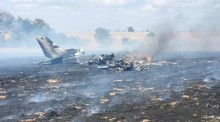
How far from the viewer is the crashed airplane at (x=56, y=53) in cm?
17025

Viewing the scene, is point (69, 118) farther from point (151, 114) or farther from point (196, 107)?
point (196, 107)

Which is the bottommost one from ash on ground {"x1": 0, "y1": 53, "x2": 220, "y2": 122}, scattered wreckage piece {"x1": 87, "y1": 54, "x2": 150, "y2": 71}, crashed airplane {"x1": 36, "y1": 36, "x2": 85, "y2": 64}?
ash on ground {"x1": 0, "y1": 53, "x2": 220, "y2": 122}

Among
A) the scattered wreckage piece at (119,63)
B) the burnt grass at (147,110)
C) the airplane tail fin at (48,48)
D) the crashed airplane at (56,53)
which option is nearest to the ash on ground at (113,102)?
the burnt grass at (147,110)

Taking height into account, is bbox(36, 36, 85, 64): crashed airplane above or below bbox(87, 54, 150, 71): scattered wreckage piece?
above

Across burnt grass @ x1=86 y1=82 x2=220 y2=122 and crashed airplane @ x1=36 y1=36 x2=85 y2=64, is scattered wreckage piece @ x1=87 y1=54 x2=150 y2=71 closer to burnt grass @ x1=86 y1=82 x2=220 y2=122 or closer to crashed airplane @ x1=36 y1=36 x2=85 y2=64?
crashed airplane @ x1=36 y1=36 x2=85 y2=64

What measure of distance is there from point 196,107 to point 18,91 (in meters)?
41.6

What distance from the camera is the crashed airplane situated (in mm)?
170250

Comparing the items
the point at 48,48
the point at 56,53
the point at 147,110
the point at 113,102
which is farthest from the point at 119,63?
the point at 147,110

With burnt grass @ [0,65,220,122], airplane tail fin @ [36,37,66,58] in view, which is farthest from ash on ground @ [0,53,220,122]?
airplane tail fin @ [36,37,66,58]

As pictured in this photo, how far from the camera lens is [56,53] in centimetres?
17138

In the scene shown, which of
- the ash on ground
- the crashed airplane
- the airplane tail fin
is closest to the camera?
the ash on ground

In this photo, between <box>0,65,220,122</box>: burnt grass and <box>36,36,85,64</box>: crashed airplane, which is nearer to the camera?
<box>0,65,220,122</box>: burnt grass

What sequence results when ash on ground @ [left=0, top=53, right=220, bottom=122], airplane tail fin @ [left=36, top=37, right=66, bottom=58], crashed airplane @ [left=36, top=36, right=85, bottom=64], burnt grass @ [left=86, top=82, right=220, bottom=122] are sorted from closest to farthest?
1. burnt grass @ [left=86, top=82, right=220, bottom=122]
2. ash on ground @ [left=0, top=53, right=220, bottom=122]
3. airplane tail fin @ [left=36, top=37, right=66, bottom=58]
4. crashed airplane @ [left=36, top=36, right=85, bottom=64]

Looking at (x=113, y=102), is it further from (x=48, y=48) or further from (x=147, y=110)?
(x=48, y=48)
